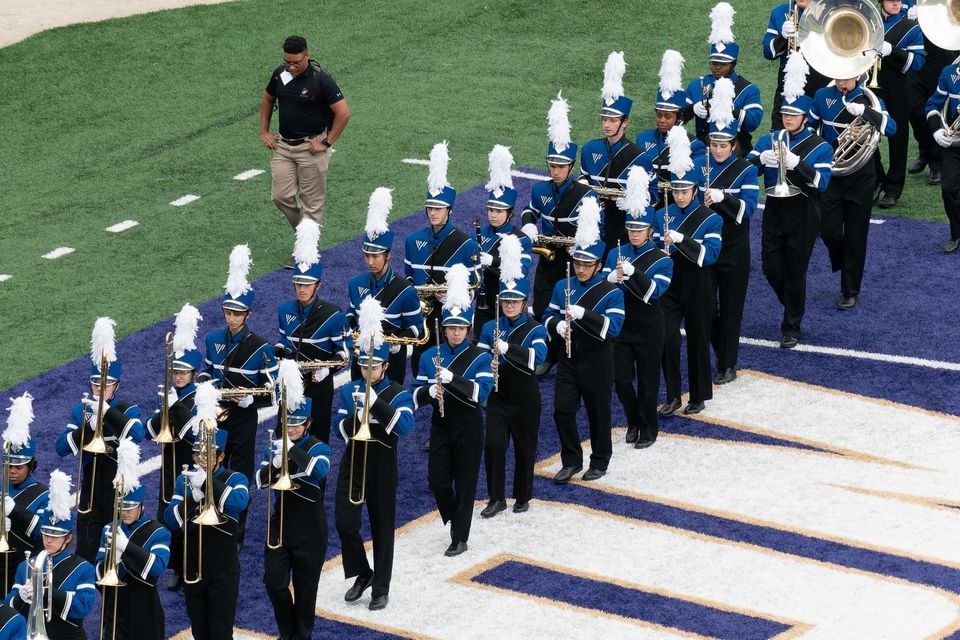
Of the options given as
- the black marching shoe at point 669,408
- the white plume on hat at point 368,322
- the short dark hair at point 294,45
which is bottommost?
the black marching shoe at point 669,408

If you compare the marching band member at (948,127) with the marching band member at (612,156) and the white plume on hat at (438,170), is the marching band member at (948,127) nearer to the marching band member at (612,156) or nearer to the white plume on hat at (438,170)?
the marching band member at (612,156)

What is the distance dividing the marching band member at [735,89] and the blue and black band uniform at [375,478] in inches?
213

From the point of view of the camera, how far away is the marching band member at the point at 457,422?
12.8 m

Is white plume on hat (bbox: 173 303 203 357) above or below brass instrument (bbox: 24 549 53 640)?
above

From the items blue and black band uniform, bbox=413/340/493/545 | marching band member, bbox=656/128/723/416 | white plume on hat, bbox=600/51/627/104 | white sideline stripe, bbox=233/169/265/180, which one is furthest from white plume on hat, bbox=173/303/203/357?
white sideline stripe, bbox=233/169/265/180

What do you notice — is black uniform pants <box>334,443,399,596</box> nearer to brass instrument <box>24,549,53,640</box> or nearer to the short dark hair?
brass instrument <box>24,549,53,640</box>

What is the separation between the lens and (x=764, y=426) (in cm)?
1453

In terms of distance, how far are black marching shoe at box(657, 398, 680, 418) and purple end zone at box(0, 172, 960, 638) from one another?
0.09 metres

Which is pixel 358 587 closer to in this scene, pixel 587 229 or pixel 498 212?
pixel 587 229

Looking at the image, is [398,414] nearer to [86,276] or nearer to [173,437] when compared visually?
[173,437]

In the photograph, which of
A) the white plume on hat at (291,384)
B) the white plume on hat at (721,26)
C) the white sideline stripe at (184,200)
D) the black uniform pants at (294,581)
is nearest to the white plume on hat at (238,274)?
the white plume on hat at (291,384)

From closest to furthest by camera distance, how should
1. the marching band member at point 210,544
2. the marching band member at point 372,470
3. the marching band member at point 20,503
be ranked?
the marching band member at point 210,544 → the marching band member at point 20,503 → the marching band member at point 372,470

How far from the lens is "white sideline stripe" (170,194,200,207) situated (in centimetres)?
1888

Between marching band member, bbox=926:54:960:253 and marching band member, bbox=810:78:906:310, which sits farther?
marching band member, bbox=926:54:960:253
